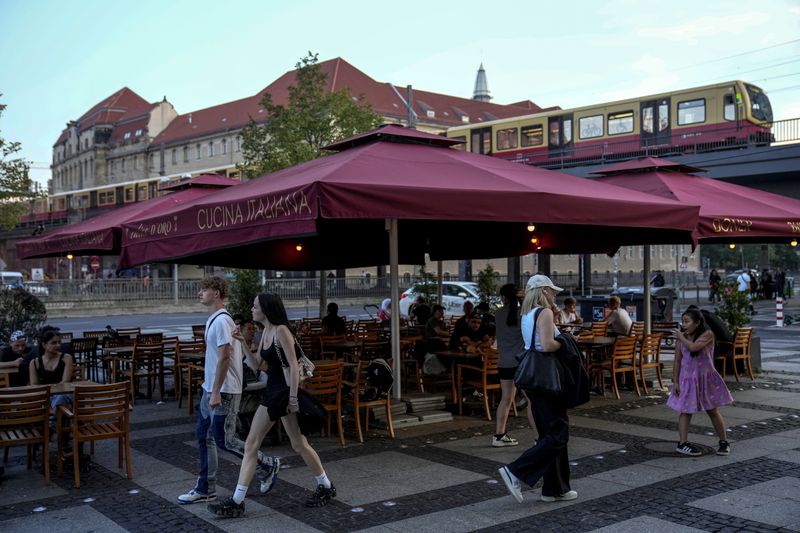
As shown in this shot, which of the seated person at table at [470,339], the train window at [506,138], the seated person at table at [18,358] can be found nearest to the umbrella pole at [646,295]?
the seated person at table at [470,339]

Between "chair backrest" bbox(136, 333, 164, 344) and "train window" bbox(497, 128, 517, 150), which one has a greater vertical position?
"train window" bbox(497, 128, 517, 150)

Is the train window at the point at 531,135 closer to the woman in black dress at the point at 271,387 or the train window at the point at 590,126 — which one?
the train window at the point at 590,126

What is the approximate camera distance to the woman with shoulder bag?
6.26 meters

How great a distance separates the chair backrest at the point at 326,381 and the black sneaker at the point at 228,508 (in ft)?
8.21

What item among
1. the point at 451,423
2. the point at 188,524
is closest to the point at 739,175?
the point at 451,423

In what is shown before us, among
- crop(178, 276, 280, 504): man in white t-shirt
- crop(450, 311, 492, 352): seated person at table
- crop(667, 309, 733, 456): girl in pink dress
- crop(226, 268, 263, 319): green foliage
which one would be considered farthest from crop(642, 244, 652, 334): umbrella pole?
crop(226, 268, 263, 319): green foliage

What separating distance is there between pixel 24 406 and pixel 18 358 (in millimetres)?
3146

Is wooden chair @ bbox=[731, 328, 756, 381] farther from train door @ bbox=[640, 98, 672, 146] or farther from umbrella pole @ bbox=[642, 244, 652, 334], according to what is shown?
train door @ bbox=[640, 98, 672, 146]

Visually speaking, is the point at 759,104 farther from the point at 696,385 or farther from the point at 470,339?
the point at 696,385

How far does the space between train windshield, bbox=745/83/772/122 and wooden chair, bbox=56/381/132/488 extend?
26.8 metres

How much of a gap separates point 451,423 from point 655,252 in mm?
80503

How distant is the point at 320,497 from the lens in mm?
6348

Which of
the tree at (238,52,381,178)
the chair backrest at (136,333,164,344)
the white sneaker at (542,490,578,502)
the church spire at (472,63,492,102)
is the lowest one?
the white sneaker at (542,490,578,502)

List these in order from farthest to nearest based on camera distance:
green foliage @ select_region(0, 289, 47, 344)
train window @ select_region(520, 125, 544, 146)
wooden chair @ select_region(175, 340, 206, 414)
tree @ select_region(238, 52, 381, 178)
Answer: train window @ select_region(520, 125, 544, 146) → tree @ select_region(238, 52, 381, 178) → green foliage @ select_region(0, 289, 47, 344) → wooden chair @ select_region(175, 340, 206, 414)
